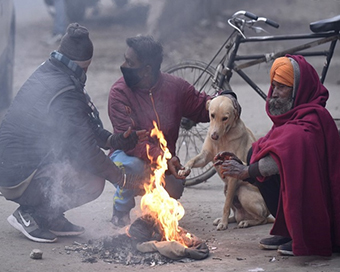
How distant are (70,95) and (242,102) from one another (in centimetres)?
569

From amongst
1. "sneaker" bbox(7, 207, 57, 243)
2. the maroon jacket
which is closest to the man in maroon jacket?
the maroon jacket

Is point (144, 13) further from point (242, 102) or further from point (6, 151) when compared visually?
point (6, 151)

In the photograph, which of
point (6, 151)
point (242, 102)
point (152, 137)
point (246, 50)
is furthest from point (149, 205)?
point (246, 50)

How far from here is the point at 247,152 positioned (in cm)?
579

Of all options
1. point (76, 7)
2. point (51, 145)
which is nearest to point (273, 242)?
point (51, 145)

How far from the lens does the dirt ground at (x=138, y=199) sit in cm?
465

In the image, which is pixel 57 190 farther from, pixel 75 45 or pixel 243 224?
pixel 243 224

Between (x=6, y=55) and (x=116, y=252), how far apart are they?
6839mm

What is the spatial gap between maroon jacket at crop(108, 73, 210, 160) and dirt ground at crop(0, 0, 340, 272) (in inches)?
31.2

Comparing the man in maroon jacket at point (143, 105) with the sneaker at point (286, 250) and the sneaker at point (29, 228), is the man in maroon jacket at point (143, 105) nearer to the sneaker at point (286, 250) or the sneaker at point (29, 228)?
the sneaker at point (29, 228)

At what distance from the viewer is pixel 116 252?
4945mm

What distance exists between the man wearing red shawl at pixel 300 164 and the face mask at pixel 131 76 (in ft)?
3.89

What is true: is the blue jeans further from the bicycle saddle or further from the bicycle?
the bicycle saddle

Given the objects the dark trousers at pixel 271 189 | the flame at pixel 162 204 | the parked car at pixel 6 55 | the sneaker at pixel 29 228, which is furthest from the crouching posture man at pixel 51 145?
the parked car at pixel 6 55
